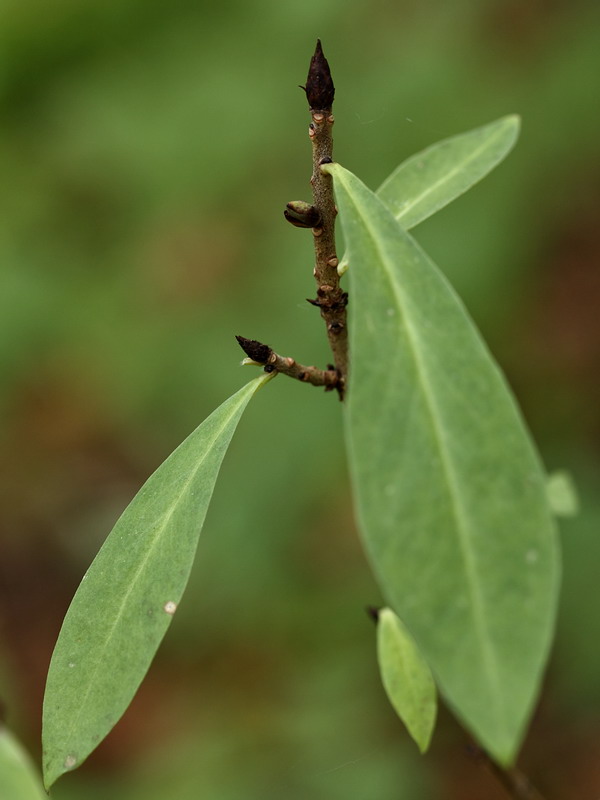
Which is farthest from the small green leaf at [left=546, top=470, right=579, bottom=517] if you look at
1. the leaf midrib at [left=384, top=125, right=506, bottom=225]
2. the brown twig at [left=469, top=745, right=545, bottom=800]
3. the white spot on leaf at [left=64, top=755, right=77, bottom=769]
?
the white spot on leaf at [left=64, top=755, right=77, bottom=769]

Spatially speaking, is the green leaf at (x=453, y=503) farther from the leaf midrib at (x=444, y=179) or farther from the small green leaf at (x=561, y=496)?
the small green leaf at (x=561, y=496)

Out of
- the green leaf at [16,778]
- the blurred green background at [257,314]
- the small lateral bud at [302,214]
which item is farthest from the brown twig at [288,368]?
the blurred green background at [257,314]

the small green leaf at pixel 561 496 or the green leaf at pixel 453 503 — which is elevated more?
the green leaf at pixel 453 503

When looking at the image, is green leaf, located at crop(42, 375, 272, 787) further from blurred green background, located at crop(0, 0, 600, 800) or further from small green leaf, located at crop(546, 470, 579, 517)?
blurred green background, located at crop(0, 0, 600, 800)

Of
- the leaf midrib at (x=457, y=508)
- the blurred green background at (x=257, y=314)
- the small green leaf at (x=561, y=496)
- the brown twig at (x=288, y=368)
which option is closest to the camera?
the leaf midrib at (x=457, y=508)

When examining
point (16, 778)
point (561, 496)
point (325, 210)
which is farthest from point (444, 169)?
point (16, 778)

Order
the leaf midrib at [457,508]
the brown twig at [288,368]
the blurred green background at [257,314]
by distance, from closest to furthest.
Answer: the leaf midrib at [457,508] → the brown twig at [288,368] → the blurred green background at [257,314]

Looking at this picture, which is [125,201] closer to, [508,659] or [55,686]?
[55,686]

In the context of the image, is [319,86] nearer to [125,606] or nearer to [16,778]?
[125,606]
